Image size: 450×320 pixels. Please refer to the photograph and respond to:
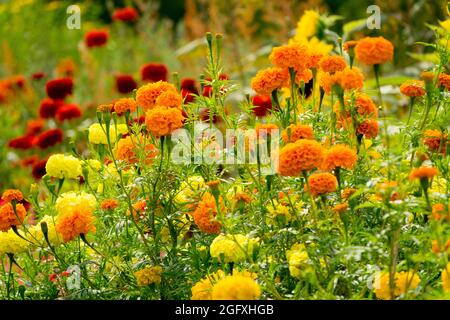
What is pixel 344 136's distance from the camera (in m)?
2.17

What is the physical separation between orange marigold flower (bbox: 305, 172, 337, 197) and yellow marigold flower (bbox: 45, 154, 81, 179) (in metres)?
0.75

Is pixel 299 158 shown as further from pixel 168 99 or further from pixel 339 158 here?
pixel 168 99

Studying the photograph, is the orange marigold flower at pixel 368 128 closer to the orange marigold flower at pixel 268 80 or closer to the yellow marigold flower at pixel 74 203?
the orange marigold flower at pixel 268 80

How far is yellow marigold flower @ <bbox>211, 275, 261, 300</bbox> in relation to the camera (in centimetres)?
157

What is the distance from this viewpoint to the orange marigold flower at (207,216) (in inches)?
74.9

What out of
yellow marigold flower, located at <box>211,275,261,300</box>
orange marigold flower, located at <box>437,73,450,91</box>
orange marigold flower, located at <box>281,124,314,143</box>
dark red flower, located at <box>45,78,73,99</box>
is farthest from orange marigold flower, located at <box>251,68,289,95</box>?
dark red flower, located at <box>45,78,73,99</box>

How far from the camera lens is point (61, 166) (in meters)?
2.26

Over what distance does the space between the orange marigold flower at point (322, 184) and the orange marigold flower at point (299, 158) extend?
3.1 inches

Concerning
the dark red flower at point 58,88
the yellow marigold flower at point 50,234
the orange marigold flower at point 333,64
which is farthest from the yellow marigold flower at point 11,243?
the dark red flower at point 58,88

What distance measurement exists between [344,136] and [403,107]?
2.21 m
